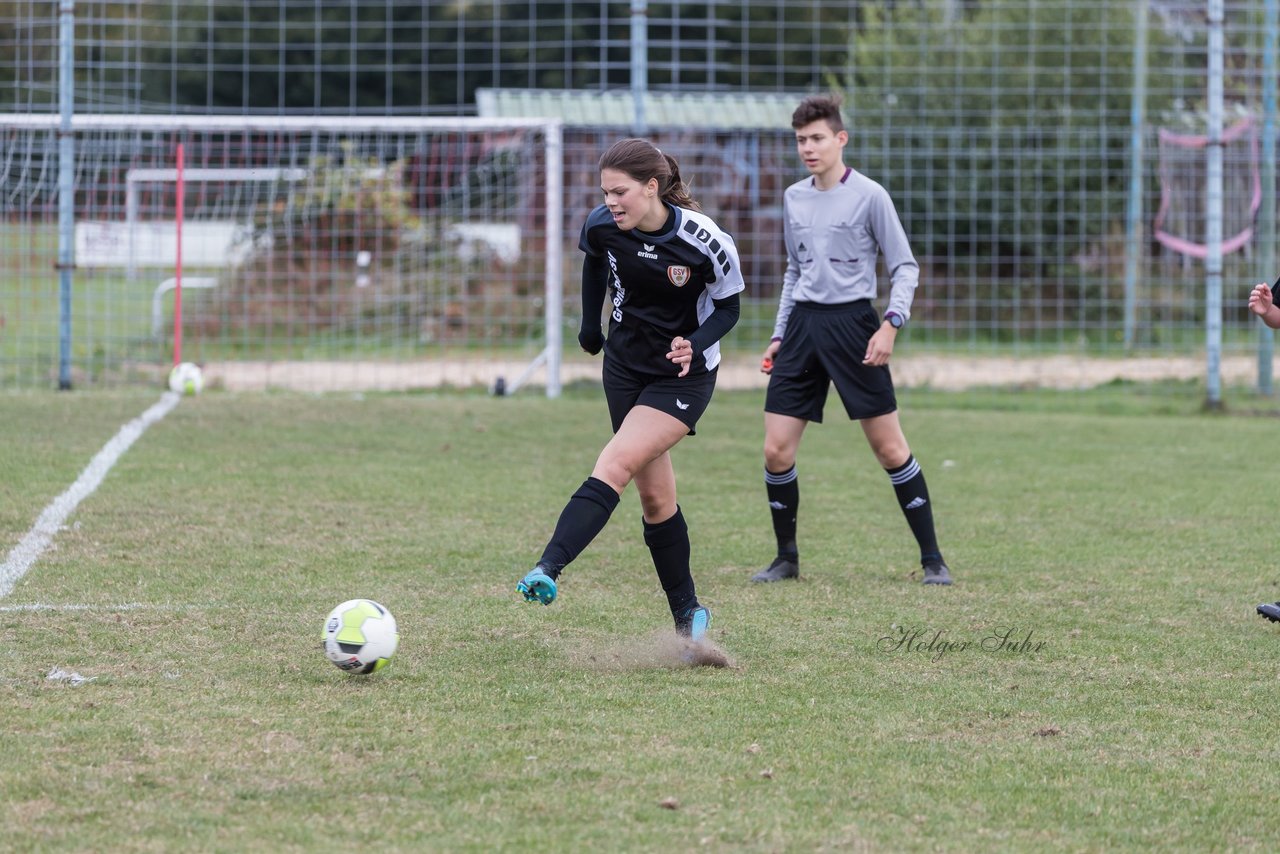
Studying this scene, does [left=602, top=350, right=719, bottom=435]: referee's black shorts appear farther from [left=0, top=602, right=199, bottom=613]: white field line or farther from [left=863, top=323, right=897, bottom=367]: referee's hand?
[left=0, top=602, right=199, bottom=613]: white field line

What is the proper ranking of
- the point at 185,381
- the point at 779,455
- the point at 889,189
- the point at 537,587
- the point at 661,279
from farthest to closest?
the point at 889,189, the point at 185,381, the point at 779,455, the point at 661,279, the point at 537,587

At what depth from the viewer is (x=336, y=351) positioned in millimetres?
15297

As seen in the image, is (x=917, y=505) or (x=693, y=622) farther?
(x=917, y=505)

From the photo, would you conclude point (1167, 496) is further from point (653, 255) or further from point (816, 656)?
point (653, 255)

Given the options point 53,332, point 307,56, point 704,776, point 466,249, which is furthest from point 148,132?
point 307,56

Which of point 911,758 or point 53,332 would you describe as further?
point 53,332

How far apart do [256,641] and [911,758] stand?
235 cm

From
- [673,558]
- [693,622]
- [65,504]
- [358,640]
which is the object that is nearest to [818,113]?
[673,558]

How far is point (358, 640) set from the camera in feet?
15.0

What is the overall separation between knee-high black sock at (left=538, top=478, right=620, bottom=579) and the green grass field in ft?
1.28

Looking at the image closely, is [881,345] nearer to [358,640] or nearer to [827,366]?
[827,366]

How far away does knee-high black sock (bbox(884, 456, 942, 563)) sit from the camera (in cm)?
657

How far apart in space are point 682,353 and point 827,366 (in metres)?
1.88

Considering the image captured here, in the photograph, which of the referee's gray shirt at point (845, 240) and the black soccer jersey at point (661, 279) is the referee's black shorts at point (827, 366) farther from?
the black soccer jersey at point (661, 279)
